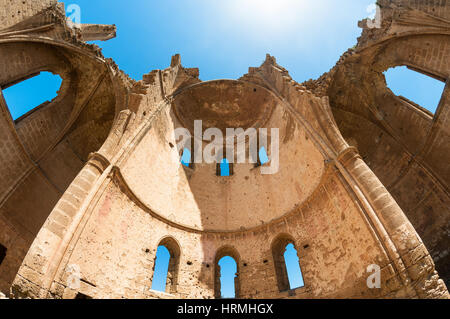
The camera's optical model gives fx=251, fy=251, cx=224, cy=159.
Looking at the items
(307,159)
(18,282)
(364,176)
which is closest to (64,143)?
(18,282)

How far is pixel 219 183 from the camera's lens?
35.5 feet

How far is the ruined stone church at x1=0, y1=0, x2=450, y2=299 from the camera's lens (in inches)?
210

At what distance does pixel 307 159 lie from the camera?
8.41m

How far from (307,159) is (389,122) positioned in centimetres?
442

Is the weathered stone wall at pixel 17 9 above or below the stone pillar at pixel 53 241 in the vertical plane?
above

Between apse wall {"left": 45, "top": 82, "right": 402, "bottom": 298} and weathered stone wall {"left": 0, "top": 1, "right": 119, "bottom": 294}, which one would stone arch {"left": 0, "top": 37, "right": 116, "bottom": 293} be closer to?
weathered stone wall {"left": 0, "top": 1, "right": 119, "bottom": 294}

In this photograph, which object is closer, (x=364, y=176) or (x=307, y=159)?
(x=364, y=176)

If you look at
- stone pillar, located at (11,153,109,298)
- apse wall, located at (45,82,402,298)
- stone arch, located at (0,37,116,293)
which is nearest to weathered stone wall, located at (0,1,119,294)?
stone arch, located at (0,37,116,293)

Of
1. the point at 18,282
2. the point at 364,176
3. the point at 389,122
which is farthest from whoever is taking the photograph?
the point at 389,122

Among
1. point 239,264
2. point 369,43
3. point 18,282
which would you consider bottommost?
point 18,282

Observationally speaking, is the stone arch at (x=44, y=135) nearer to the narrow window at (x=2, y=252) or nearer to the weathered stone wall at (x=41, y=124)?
the weathered stone wall at (x=41, y=124)

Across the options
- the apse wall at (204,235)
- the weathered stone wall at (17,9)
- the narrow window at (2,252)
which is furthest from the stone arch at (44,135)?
the apse wall at (204,235)

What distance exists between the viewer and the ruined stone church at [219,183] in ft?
17.5
